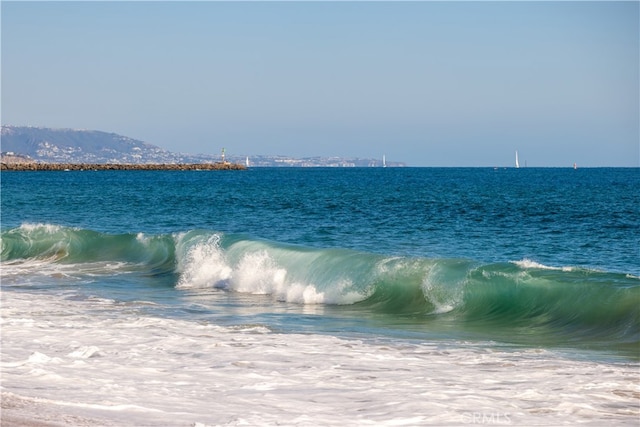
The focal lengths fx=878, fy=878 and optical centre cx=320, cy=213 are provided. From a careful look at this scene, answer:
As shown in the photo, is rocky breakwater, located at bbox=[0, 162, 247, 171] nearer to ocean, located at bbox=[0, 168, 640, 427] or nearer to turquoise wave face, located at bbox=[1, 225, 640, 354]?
ocean, located at bbox=[0, 168, 640, 427]

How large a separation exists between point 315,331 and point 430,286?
418 centimetres

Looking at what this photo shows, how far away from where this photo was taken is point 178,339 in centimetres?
1134

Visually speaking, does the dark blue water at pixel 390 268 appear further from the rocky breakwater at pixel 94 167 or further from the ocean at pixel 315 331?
the rocky breakwater at pixel 94 167

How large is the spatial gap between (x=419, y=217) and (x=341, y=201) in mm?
15376

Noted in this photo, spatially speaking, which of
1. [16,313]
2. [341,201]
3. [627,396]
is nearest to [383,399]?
[627,396]

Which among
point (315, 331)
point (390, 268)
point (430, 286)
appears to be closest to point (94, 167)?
point (390, 268)

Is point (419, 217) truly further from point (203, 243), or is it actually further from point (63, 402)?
point (63, 402)

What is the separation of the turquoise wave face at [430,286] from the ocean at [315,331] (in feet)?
0.16

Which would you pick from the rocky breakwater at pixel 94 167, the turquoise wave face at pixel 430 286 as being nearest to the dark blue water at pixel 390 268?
the turquoise wave face at pixel 430 286

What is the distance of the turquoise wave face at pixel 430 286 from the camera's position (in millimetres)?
13086

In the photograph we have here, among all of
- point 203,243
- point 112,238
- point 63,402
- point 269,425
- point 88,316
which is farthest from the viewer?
point 112,238

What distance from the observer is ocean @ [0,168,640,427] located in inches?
306

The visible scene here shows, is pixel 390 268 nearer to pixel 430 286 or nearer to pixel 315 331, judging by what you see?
pixel 430 286

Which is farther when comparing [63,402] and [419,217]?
[419,217]
